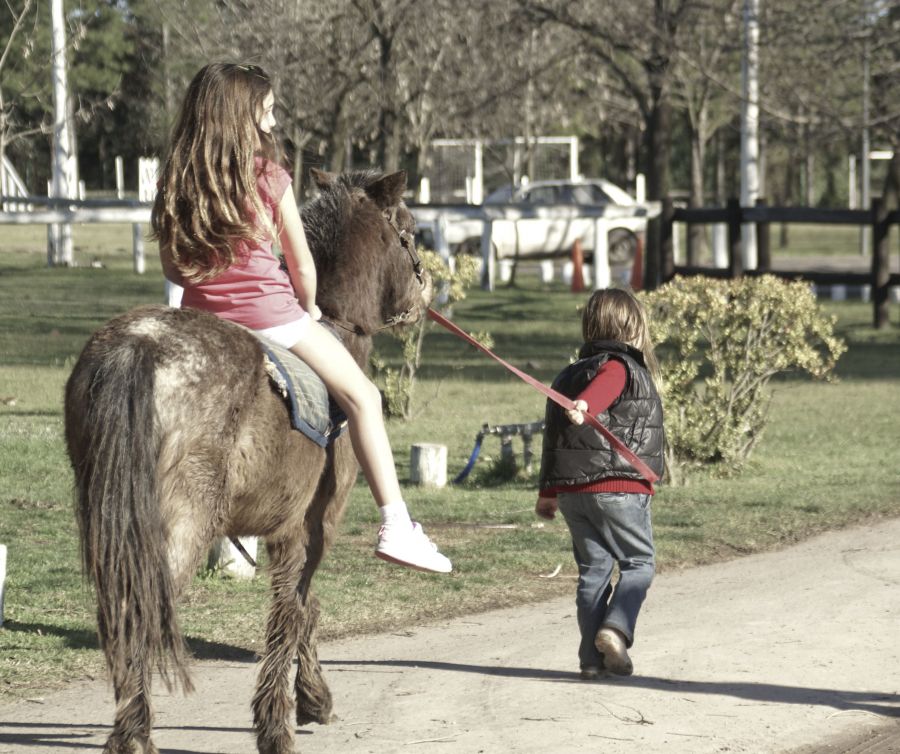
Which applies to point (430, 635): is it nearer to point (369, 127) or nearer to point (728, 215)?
point (728, 215)

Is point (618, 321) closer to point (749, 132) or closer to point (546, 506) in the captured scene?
point (546, 506)

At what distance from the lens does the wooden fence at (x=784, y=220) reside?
20.5 meters

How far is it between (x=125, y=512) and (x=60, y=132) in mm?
21009

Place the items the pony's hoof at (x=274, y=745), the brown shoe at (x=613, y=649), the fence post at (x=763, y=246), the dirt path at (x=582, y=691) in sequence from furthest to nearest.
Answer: the fence post at (x=763, y=246) < the brown shoe at (x=613, y=649) < the dirt path at (x=582, y=691) < the pony's hoof at (x=274, y=745)

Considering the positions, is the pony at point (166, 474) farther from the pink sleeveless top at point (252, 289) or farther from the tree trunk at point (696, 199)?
the tree trunk at point (696, 199)

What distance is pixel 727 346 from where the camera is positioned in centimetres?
1073

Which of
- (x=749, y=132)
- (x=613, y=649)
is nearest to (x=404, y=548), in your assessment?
(x=613, y=649)

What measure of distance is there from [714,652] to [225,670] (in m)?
2.11

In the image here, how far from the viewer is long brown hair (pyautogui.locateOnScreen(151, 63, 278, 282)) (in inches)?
179

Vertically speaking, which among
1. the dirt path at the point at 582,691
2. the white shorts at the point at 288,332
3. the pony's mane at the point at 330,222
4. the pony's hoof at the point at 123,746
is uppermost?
the pony's mane at the point at 330,222

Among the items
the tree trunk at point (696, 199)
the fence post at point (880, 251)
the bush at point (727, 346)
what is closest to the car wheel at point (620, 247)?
the tree trunk at point (696, 199)

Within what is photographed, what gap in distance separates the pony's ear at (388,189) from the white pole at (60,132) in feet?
42.2

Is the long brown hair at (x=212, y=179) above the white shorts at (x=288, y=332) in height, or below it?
above

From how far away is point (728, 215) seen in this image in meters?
21.3
